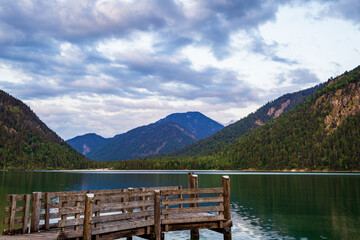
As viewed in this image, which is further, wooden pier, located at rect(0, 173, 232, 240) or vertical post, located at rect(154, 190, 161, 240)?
vertical post, located at rect(154, 190, 161, 240)

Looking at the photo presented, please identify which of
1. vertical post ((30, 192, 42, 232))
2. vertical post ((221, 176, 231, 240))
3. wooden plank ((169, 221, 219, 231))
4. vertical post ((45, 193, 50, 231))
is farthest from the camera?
vertical post ((221, 176, 231, 240))

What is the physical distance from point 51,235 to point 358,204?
48.9 m

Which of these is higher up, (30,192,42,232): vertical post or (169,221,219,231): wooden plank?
(30,192,42,232): vertical post

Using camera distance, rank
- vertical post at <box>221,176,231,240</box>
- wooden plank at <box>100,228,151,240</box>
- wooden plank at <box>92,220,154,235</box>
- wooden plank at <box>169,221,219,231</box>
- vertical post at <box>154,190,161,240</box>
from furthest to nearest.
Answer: vertical post at <box>221,176,231,240</box> → wooden plank at <box>169,221,219,231</box> → vertical post at <box>154,190,161,240</box> → wooden plank at <box>100,228,151,240</box> → wooden plank at <box>92,220,154,235</box>

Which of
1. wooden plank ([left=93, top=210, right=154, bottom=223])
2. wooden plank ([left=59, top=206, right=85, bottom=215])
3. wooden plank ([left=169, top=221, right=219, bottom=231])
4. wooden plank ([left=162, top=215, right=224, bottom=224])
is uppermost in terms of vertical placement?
wooden plank ([left=59, top=206, right=85, bottom=215])

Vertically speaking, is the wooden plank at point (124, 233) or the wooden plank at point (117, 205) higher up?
the wooden plank at point (117, 205)

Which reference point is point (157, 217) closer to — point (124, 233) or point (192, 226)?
point (124, 233)

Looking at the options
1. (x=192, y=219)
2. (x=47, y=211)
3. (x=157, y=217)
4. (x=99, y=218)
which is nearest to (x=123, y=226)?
(x=99, y=218)

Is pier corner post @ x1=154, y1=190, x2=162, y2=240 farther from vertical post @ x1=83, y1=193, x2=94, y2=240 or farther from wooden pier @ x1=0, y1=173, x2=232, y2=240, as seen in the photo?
vertical post @ x1=83, y1=193, x2=94, y2=240

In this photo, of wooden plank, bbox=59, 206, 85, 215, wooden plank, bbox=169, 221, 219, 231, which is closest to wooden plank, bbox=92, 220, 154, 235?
wooden plank, bbox=59, 206, 85, 215

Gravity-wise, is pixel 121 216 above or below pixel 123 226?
above

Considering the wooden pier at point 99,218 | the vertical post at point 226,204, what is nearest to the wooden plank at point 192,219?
the wooden pier at point 99,218

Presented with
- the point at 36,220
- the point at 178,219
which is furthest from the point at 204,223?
the point at 36,220

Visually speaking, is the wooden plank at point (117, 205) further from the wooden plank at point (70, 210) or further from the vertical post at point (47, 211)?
the vertical post at point (47, 211)
